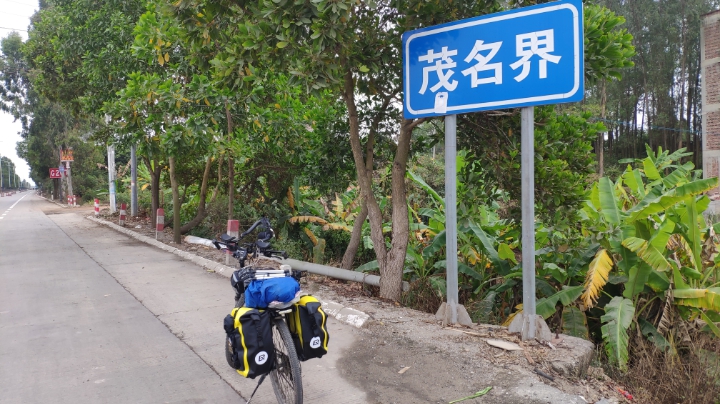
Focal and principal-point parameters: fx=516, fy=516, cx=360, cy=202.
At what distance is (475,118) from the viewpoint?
246 inches

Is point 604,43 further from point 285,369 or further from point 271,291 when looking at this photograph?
point 285,369

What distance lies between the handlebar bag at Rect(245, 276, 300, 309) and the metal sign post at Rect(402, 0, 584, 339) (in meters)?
2.34

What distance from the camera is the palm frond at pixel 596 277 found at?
5621 millimetres

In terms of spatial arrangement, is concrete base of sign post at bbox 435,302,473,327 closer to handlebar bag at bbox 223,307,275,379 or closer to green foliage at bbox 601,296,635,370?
green foliage at bbox 601,296,635,370

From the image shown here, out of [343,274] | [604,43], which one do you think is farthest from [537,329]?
[343,274]

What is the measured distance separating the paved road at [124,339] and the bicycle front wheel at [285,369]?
0.28m

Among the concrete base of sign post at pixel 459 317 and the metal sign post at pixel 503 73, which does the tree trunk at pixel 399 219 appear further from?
the concrete base of sign post at pixel 459 317

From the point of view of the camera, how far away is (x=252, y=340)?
341cm

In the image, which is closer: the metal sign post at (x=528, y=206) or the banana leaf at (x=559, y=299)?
the metal sign post at (x=528, y=206)

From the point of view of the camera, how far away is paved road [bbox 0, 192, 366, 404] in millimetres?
4160

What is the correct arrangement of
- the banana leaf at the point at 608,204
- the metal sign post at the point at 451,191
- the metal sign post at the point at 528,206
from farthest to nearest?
the banana leaf at the point at 608,204 < the metal sign post at the point at 451,191 < the metal sign post at the point at 528,206

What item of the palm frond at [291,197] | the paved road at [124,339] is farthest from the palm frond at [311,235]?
the paved road at [124,339]

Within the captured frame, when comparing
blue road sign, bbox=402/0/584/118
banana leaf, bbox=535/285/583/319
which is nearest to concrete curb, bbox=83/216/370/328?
banana leaf, bbox=535/285/583/319

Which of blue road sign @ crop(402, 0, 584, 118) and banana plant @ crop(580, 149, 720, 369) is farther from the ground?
blue road sign @ crop(402, 0, 584, 118)
